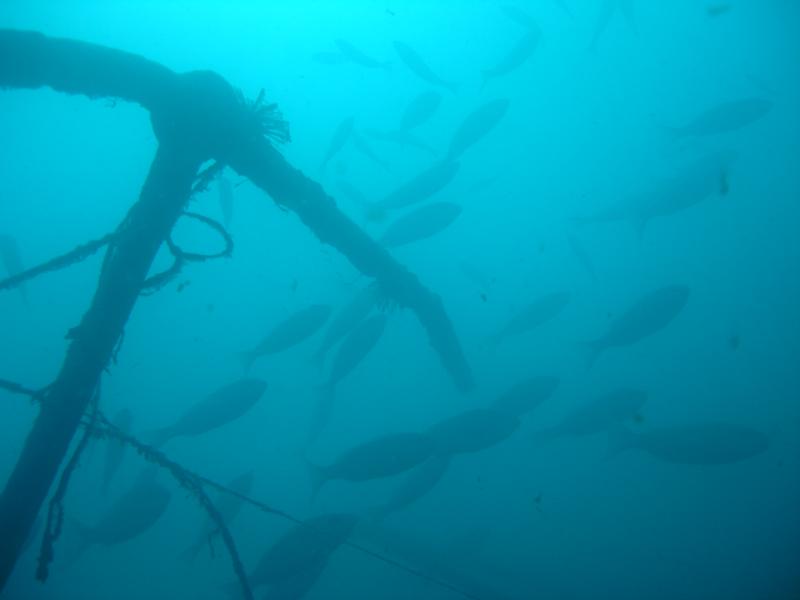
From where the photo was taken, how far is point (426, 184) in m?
5.39

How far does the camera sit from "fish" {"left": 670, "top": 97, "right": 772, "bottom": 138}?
237 inches

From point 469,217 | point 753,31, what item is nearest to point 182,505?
point 469,217

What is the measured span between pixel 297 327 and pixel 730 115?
5989 millimetres

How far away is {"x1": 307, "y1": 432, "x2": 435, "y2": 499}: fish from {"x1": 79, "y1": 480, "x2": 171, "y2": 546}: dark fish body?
1.72 m

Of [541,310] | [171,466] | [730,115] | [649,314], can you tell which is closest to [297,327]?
[171,466]

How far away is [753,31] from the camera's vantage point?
26.2m

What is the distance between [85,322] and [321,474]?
Result: 2.82 metres

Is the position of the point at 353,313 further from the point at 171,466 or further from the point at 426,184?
the point at 171,466

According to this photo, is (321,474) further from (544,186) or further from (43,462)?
(544,186)

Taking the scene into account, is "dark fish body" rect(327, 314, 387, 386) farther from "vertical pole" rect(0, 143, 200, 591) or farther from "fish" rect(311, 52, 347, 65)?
"fish" rect(311, 52, 347, 65)

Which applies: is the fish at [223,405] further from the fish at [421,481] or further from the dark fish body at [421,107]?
the dark fish body at [421,107]

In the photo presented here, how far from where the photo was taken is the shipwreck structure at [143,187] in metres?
2.71

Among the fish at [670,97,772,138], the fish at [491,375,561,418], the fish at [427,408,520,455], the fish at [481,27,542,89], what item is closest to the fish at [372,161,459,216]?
the fish at [481,27,542,89]

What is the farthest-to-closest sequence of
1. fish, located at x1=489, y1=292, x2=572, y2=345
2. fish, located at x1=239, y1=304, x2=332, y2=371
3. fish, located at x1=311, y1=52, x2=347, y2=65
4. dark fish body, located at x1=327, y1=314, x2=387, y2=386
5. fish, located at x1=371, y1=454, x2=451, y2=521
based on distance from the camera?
fish, located at x1=311, y1=52, x2=347, y2=65 < fish, located at x1=489, y1=292, x2=572, y2=345 < fish, located at x1=239, y1=304, x2=332, y2=371 < fish, located at x1=371, y1=454, x2=451, y2=521 < dark fish body, located at x1=327, y1=314, x2=387, y2=386
